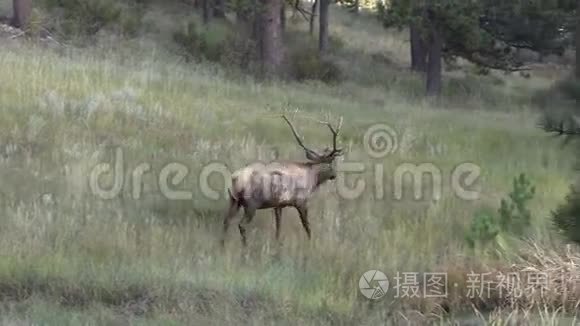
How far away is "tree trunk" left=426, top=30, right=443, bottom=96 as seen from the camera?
18.9 metres

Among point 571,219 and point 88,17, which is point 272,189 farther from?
point 88,17

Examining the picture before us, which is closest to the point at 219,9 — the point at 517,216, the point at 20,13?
the point at 20,13

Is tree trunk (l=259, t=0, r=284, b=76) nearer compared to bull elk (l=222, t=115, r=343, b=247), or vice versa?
bull elk (l=222, t=115, r=343, b=247)

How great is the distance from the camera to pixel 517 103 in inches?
802

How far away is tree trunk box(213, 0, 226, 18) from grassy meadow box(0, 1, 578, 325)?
1233 centimetres

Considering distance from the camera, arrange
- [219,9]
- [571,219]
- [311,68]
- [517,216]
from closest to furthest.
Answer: [571,219], [517,216], [311,68], [219,9]

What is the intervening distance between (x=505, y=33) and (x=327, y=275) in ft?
48.5

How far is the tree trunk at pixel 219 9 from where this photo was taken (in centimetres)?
2465

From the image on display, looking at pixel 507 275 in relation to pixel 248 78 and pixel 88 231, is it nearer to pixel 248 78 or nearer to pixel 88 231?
pixel 88 231

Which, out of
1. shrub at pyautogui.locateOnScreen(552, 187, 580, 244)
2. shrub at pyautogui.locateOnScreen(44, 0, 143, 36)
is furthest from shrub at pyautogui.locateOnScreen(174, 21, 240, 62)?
shrub at pyautogui.locateOnScreen(552, 187, 580, 244)

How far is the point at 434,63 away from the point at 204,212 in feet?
46.6

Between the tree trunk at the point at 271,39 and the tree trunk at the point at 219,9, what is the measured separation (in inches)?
303

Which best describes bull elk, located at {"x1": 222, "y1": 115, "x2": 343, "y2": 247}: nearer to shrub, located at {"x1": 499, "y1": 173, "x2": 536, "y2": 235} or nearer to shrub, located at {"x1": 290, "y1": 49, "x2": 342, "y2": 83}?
shrub, located at {"x1": 499, "y1": 173, "x2": 536, "y2": 235}

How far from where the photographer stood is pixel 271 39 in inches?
667
